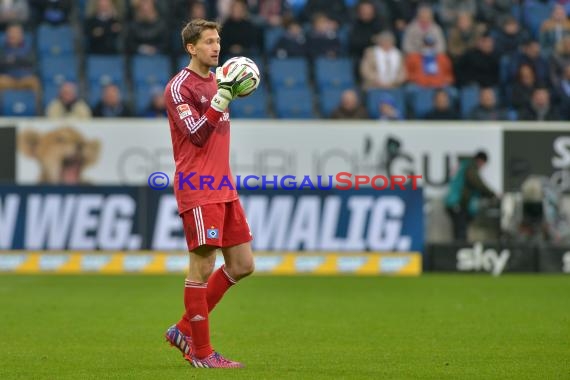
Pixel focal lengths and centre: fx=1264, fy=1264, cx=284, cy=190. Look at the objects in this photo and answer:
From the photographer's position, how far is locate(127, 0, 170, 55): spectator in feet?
71.3

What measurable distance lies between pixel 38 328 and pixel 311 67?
1170cm

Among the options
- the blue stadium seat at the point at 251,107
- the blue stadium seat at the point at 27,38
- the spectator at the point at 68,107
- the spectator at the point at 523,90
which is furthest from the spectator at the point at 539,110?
the blue stadium seat at the point at 27,38

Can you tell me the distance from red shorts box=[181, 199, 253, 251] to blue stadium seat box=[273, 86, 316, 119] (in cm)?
1232

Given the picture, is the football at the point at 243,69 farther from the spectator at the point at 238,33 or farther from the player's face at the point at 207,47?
the spectator at the point at 238,33

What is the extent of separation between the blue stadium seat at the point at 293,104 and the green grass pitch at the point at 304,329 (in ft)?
14.0

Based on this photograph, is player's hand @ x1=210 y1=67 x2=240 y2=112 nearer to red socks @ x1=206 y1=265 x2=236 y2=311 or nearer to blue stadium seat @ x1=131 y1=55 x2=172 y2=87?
red socks @ x1=206 y1=265 x2=236 y2=311

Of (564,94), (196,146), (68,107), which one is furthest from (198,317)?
(564,94)

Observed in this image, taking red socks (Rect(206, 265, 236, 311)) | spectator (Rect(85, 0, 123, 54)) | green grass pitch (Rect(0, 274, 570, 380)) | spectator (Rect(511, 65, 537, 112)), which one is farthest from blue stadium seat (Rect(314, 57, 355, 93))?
red socks (Rect(206, 265, 236, 311))

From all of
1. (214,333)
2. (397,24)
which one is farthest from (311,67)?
(214,333)

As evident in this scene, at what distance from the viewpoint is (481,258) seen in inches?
762

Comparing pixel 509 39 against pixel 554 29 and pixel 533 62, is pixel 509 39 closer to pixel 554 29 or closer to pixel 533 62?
pixel 554 29

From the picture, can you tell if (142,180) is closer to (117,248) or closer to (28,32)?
(117,248)

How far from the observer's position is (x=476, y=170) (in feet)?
65.1

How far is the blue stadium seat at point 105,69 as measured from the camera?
21.3m
